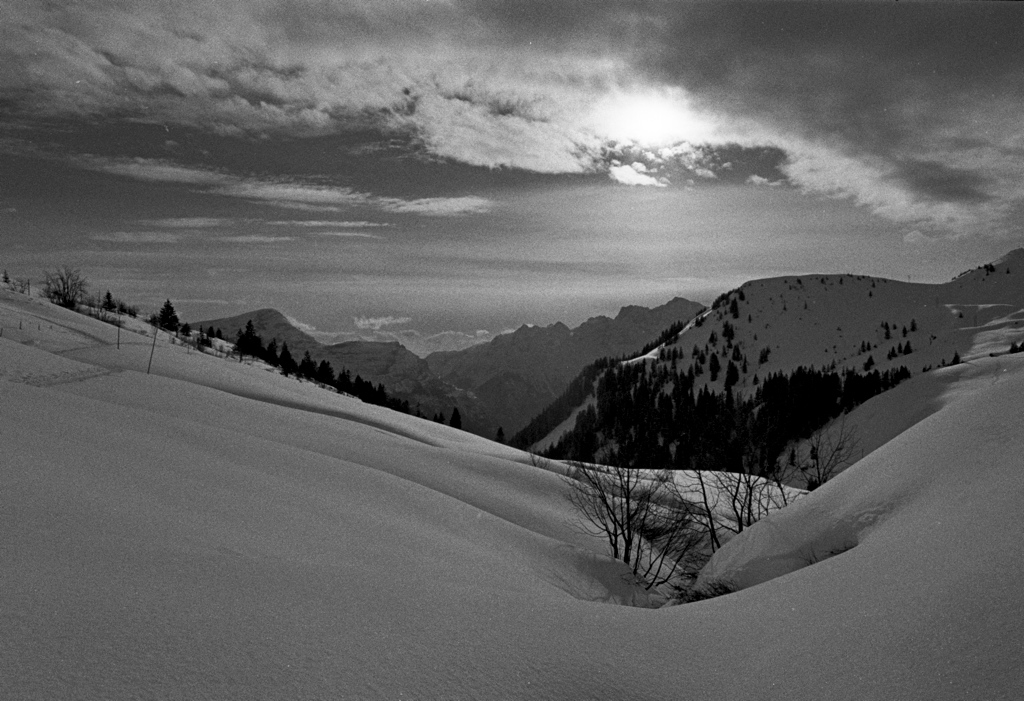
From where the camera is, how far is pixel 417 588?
4.32 m

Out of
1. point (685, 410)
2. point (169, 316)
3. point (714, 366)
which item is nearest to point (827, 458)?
point (169, 316)

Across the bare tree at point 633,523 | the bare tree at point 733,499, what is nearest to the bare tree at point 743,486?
the bare tree at point 733,499

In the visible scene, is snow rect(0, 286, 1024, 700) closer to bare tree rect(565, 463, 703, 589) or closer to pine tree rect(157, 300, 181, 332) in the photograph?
bare tree rect(565, 463, 703, 589)

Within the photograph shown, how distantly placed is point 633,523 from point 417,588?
37.7 feet

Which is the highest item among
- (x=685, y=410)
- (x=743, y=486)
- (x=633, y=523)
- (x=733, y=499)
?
(x=733, y=499)

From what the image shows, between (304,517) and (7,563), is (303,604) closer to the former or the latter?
(7,563)

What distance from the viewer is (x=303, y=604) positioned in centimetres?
350

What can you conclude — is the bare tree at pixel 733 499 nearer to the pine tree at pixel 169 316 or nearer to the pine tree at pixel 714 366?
the pine tree at pixel 169 316

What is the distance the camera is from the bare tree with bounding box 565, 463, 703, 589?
1377 cm

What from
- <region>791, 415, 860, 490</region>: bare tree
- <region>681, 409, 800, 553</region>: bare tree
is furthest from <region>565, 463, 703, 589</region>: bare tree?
<region>791, 415, 860, 490</region>: bare tree

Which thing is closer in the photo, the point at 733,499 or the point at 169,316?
the point at 733,499

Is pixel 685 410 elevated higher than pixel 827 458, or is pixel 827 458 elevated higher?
pixel 827 458

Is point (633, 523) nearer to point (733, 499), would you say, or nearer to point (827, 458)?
point (733, 499)

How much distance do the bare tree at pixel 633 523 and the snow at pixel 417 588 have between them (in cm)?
565
